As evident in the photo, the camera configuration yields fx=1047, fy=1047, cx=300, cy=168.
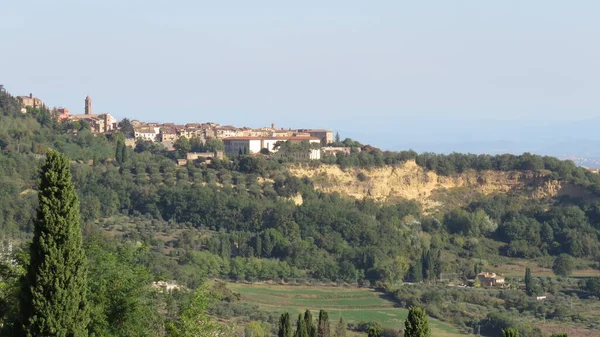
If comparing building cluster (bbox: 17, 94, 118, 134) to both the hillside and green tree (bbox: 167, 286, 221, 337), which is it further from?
green tree (bbox: 167, 286, 221, 337)

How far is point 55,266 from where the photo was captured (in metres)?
14.4

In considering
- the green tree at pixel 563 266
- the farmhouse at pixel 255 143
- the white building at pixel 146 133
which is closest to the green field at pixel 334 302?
the green tree at pixel 563 266

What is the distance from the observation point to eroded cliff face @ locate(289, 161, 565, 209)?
6000 centimetres

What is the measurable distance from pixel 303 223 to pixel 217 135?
2233cm

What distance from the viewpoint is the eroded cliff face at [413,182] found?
6000cm

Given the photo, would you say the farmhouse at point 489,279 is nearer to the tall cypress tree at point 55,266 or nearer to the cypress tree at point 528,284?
the cypress tree at point 528,284

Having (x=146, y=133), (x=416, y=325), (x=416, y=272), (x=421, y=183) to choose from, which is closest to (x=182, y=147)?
(x=146, y=133)

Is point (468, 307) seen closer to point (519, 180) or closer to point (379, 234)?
point (379, 234)

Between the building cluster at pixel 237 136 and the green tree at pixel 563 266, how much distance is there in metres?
17.6

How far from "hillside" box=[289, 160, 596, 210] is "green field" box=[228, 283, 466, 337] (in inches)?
596

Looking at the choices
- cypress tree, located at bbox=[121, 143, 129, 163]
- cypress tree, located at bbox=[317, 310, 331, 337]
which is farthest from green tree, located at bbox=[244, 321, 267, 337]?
cypress tree, located at bbox=[121, 143, 129, 163]

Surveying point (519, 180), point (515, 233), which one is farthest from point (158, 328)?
point (519, 180)

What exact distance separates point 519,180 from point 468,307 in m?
21.7

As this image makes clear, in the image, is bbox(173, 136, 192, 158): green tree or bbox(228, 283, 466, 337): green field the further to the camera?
bbox(173, 136, 192, 158): green tree
